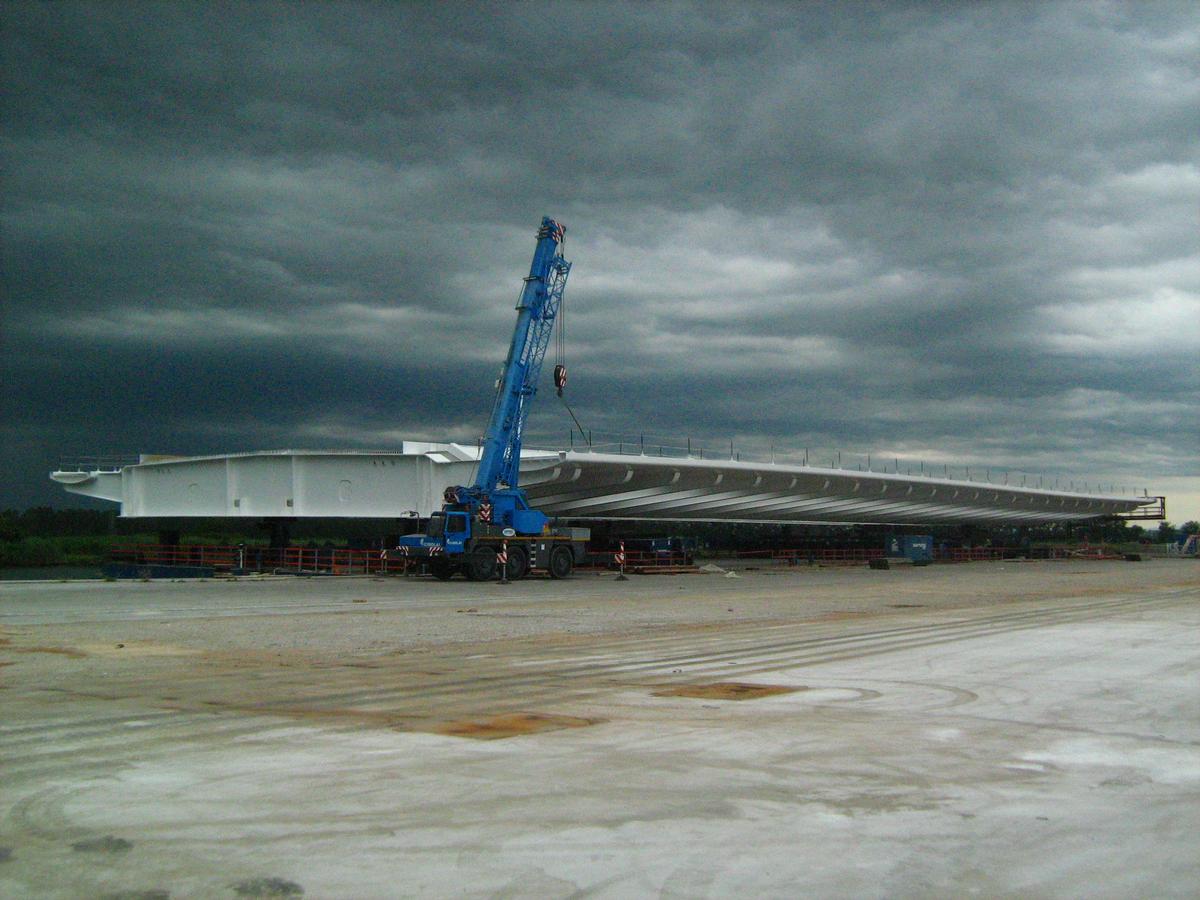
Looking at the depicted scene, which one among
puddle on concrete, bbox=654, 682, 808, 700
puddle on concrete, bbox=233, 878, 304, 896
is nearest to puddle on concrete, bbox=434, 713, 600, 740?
puddle on concrete, bbox=654, 682, 808, 700

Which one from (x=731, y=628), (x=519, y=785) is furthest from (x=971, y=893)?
(x=731, y=628)

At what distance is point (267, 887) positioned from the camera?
4.96 m

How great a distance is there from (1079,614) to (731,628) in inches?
395

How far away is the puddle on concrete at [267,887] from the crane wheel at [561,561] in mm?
38741

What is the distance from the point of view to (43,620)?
21.5 meters

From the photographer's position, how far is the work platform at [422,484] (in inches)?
2019

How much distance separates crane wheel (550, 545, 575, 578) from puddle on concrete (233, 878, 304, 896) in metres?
38.7

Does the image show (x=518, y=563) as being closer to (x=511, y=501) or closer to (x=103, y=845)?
(x=511, y=501)

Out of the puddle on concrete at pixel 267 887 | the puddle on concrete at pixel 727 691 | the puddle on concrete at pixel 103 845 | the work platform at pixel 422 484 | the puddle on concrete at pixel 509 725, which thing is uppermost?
the work platform at pixel 422 484

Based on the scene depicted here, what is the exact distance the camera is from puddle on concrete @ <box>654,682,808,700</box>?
11.4 metres

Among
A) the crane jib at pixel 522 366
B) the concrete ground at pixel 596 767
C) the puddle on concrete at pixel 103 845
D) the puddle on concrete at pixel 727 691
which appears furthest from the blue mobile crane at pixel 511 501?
the puddle on concrete at pixel 103 845

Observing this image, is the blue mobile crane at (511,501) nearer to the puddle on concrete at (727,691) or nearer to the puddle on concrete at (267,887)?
the puddle on concrete at (727,691)

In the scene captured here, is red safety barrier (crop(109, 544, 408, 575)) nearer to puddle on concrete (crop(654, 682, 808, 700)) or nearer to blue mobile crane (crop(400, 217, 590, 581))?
blue mobile crane (crop(400, 217, 590, 581))

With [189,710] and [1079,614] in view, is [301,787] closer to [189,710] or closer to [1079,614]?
[189,710]
